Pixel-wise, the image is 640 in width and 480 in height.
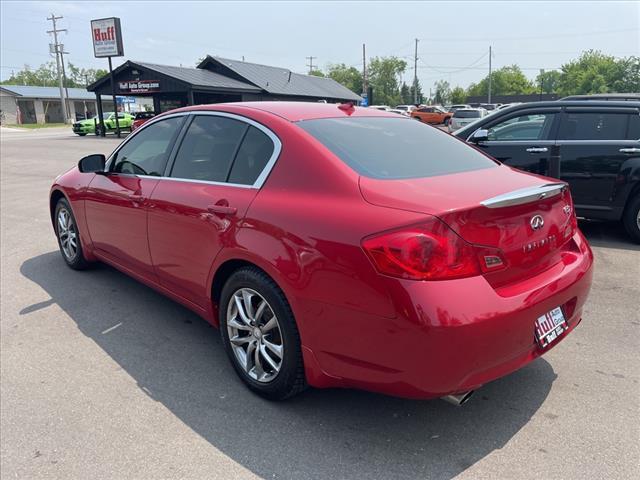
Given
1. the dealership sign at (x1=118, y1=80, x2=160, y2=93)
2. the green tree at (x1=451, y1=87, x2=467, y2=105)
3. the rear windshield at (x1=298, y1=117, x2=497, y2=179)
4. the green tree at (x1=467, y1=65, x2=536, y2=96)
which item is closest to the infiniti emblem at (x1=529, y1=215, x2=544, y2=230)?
the rear windshield at (x1=298, y1=117, x2=497, y2=179)

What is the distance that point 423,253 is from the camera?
222cm

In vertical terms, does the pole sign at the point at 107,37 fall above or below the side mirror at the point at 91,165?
above

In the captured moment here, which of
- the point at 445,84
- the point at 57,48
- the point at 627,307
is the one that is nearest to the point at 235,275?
the point at 627,307

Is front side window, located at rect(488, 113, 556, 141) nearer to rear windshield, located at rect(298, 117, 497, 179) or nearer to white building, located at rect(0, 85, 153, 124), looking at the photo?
rear windshield, located at rect(298, 117, 497, 179)

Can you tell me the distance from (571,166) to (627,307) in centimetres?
258

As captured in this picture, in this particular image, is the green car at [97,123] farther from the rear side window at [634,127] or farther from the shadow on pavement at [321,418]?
the shadow on pavement at [321,418]

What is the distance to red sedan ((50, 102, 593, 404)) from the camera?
7.34ft

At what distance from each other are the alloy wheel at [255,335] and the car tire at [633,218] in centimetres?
525

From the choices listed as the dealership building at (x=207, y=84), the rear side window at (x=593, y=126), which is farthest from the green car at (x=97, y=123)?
the rear side window at (x=593, y=126)

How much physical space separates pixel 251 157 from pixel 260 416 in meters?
1.53

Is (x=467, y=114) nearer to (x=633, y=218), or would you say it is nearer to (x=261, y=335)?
(x=633, y=218)

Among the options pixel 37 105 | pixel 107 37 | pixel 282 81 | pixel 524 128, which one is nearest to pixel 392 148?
pixel 524 128

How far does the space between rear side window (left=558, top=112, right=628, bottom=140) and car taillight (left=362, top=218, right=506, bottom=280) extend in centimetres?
498

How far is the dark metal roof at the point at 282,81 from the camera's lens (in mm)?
32094
